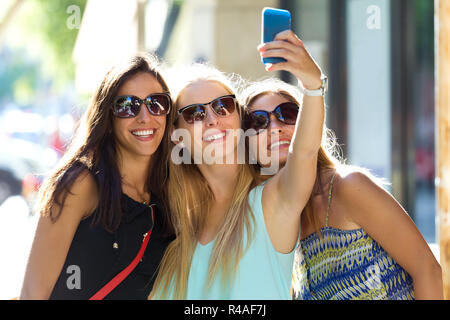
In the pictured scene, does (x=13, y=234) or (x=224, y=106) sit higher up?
(x=224, y=106)

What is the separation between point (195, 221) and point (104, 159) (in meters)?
0.52

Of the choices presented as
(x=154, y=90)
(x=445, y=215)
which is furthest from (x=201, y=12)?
(x=445, y=215)

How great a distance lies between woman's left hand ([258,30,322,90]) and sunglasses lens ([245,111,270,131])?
21.4 inches

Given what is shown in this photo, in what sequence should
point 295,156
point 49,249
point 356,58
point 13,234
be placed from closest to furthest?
point 295,156 < point 49,249 < point 13,234 < point 356,58

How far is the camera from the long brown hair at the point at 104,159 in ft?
7.95

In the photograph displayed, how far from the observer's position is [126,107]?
8.72 ft

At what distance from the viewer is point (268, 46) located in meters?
2.00

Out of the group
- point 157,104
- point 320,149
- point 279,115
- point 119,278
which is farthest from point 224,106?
point 119,278

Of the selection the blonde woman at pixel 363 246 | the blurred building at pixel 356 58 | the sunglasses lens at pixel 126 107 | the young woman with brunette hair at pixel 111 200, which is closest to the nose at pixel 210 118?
the young woman with brunette hair at pixel 111 200

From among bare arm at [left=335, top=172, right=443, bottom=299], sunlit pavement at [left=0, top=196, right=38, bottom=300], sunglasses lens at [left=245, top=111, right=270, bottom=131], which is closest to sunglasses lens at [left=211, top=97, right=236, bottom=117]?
sunglasses lens at [left=245, top=111, right=270, bottom=131]

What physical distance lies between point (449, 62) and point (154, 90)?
1379 mm

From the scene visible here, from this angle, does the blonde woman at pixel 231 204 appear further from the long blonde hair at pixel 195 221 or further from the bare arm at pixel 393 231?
the bare arm at pixel 393 231

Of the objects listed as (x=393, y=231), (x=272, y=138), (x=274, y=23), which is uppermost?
(x=274, y=23)

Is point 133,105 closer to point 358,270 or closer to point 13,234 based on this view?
point 358,270
